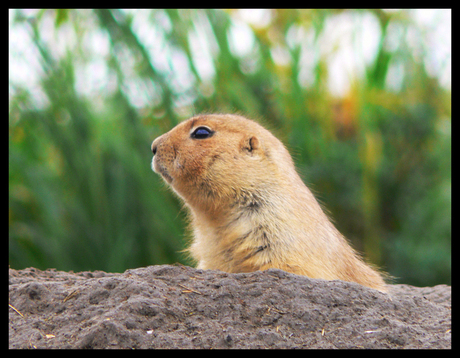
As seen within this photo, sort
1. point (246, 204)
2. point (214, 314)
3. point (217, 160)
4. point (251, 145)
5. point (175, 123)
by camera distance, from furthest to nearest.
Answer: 1. point (175, 123)
2. point (251, 145)
3. point (217, 160)
4. point (246, 204)
5. point (214, 314)

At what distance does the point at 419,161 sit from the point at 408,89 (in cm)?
109

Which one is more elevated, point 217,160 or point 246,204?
point 217,160

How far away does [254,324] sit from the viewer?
1.89 meters

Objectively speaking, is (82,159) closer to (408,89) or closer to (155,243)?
(155,243)

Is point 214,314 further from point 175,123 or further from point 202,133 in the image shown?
point 175,123

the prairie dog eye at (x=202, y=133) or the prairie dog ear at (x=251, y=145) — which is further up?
the prairie dog eye at (x=202, y=133)

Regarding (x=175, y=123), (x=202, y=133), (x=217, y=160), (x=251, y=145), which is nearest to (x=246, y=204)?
(x=217, y=160)

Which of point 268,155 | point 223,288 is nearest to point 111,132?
point 268,155

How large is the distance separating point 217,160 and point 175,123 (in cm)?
257

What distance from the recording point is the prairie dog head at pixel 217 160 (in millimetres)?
3072

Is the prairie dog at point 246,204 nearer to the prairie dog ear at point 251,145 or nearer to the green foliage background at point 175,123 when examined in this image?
the prairie dog ear at point 251,145

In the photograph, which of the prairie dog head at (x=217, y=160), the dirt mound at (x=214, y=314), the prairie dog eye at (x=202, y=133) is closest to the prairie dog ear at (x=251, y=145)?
the prairie dog head at (x=217, y=160)

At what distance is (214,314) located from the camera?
6.43 feet

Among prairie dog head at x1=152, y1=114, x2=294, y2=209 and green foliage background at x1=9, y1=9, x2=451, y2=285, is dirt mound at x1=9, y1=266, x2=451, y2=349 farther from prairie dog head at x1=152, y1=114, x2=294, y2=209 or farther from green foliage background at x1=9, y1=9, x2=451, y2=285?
green foliage background at x1=9, y1=9, x2=451, y2=285
